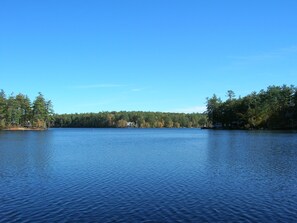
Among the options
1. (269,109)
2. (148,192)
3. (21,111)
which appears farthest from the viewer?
(21,111)

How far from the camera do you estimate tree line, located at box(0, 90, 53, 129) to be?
175m

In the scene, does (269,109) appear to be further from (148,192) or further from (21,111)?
(148,192)

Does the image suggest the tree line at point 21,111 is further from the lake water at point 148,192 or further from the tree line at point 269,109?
the lake water at point 148,192

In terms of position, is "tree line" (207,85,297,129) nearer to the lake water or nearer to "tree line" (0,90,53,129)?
"tree line" (0,90,53,129)

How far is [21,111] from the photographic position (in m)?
190

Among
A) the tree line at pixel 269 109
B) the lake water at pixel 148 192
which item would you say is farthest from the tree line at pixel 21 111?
the lake water at pixel 148 192

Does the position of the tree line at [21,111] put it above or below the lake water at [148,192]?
above

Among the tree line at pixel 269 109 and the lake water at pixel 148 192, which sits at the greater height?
the tree line at pixel 269 109

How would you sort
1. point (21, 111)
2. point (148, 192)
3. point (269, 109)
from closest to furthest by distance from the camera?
point (148, 192)
point (269, 109)
point (21, 111)

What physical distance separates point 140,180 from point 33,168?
14156mm

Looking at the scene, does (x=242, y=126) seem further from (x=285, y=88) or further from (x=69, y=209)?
(x=69, y=209)

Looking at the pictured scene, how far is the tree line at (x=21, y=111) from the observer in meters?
175

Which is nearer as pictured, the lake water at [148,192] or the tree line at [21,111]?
the lake water at [148,192]

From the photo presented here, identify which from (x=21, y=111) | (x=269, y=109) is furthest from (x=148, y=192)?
(x=21, y=111)
